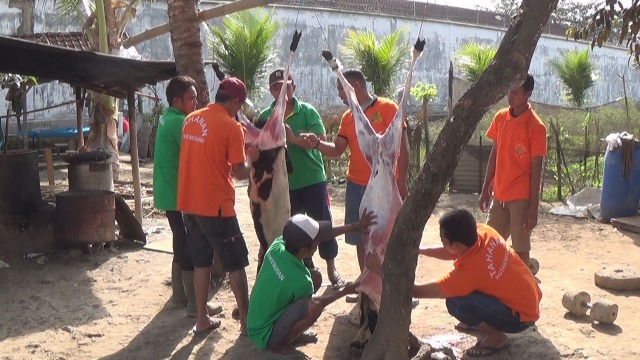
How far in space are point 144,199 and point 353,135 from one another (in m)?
6.07

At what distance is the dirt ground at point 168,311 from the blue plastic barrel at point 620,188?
47 centimetres

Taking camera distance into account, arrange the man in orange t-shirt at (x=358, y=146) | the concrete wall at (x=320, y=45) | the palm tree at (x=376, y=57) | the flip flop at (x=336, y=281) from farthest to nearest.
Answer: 1. the concrete wall at (x=320, y=45)
2. the palm tree at (x=376, y=57)
3. the flip flop at (x=336, y=281)
4. the man in orange t-shirt at (x=358, y=146)

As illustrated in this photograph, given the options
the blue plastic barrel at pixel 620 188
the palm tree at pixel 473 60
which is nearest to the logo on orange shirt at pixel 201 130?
the blue plastic barrel at pixel 620 188

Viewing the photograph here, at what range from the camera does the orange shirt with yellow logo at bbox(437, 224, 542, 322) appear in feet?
13.4

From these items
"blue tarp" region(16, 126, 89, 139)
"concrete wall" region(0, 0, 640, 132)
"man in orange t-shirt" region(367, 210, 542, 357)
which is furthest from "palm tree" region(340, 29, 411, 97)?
"man in orange t-shirt" region(367, 210, 542, 357)

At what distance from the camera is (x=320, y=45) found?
72.3 ft

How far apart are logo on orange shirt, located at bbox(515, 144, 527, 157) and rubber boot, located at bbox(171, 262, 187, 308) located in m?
2.80

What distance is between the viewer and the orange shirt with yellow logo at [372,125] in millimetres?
5117

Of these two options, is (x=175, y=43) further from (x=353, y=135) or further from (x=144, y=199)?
(x=144, y=199)

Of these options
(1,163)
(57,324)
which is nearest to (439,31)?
(1,163)

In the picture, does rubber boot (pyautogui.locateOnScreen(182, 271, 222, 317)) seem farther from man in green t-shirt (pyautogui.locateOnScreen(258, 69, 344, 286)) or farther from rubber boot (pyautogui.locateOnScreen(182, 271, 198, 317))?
man in green t-shirt (pyautogui.locateOnScreen(258, 69, 344, 286))

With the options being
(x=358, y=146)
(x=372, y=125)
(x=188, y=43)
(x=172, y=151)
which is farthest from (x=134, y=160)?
(x=372, y=125)

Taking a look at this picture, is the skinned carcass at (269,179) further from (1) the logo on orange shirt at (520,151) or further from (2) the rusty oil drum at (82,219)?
(2) the rusty oil drum at (82,219)

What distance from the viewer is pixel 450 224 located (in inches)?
160
